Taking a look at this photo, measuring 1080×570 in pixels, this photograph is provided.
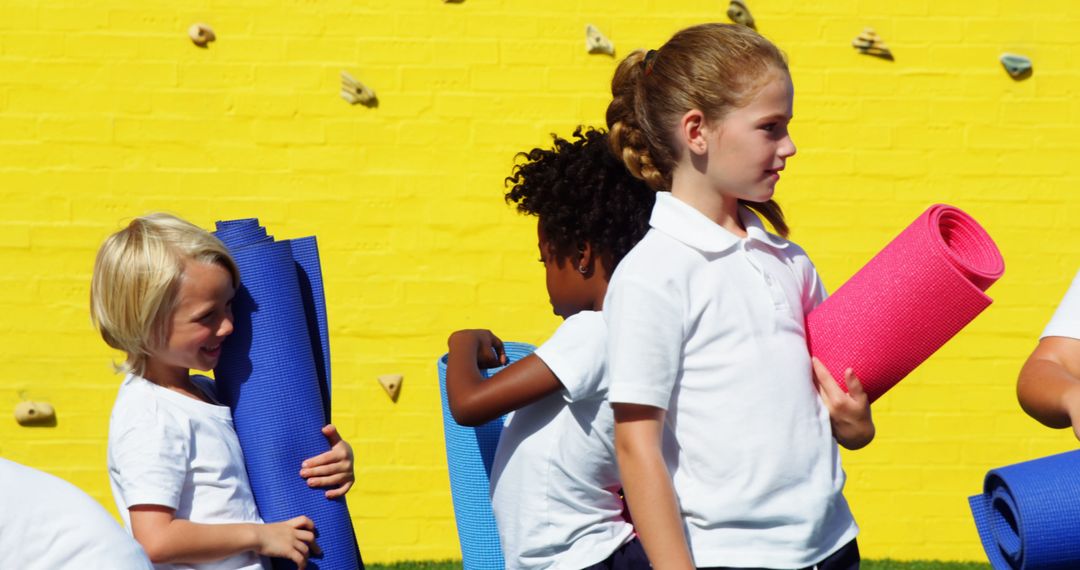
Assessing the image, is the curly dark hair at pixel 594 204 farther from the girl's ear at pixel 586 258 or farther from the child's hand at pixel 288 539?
the child's hand at pixel 288 539

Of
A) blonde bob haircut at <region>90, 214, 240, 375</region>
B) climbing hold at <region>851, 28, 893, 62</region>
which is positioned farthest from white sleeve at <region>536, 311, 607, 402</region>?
climbing hold at <region>851, 28, 893, 62</region>

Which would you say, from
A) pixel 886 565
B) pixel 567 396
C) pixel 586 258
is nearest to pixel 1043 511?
pixel 567 396

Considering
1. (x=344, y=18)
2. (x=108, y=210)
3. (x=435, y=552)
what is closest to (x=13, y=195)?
(x=108, y=210)

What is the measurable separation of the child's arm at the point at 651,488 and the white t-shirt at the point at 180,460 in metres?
0.85

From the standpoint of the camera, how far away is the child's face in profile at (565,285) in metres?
2.88

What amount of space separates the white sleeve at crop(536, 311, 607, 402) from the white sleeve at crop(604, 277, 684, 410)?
291 mm

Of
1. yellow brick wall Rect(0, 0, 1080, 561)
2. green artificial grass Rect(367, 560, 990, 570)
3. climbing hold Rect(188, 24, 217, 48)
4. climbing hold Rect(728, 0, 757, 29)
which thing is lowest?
green artificial grass Rect(367, 560, 990, 570)

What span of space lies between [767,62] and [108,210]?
3.37 meters

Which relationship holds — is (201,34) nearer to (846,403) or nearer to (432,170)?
(432,170)

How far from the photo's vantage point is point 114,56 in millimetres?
5156

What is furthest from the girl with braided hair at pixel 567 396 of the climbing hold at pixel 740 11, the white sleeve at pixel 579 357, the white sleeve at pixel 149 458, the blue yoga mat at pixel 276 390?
the climbing hold at pixel 740 11

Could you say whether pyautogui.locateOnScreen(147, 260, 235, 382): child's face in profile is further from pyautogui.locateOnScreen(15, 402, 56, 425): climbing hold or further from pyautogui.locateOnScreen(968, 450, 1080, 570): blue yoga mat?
pyautogui.locateOnScreen(15, 402, 56, 425): climbing hold

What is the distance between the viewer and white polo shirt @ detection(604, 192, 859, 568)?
7.76ft

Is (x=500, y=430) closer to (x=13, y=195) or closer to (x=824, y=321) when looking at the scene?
(x=824, y=321)
